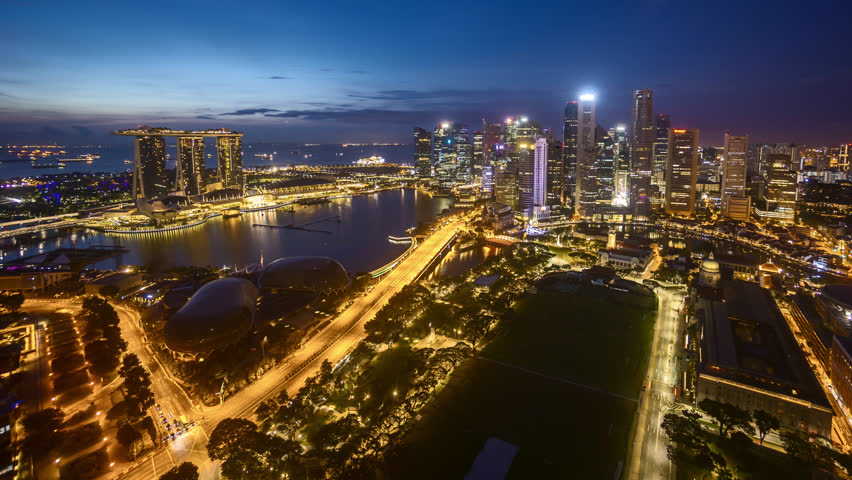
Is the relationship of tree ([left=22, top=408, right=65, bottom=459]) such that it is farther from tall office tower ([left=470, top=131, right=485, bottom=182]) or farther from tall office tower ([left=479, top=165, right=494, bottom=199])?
tall office tower ([left=470, top=131, right=485, bottom=182])

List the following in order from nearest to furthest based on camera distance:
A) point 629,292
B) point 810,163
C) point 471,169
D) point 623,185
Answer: point 629,292, point 623,185, point 810,163, point 471,169

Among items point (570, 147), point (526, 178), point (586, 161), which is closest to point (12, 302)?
point (526, 178)

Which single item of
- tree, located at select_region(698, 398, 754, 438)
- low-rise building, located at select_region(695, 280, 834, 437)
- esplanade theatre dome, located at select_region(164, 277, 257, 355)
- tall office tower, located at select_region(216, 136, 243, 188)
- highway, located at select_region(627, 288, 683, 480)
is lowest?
highway, located at select_region(627, 288, 683, 480)

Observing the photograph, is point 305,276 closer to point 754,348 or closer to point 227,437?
point 227,437

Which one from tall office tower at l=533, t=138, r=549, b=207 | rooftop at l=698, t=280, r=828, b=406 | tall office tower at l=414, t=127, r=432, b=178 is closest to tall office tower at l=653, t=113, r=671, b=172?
tall office tower at l=533, t=138, r=549, b=207

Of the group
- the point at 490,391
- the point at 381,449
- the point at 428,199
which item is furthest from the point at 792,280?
the point at 428,199

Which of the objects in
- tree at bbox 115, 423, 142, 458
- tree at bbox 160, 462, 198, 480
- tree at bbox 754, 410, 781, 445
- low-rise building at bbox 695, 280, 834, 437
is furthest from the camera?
low-rise building at bbox 695, 280, 834, 437

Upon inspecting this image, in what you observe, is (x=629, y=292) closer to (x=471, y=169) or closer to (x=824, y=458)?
(x=824, y=458)
